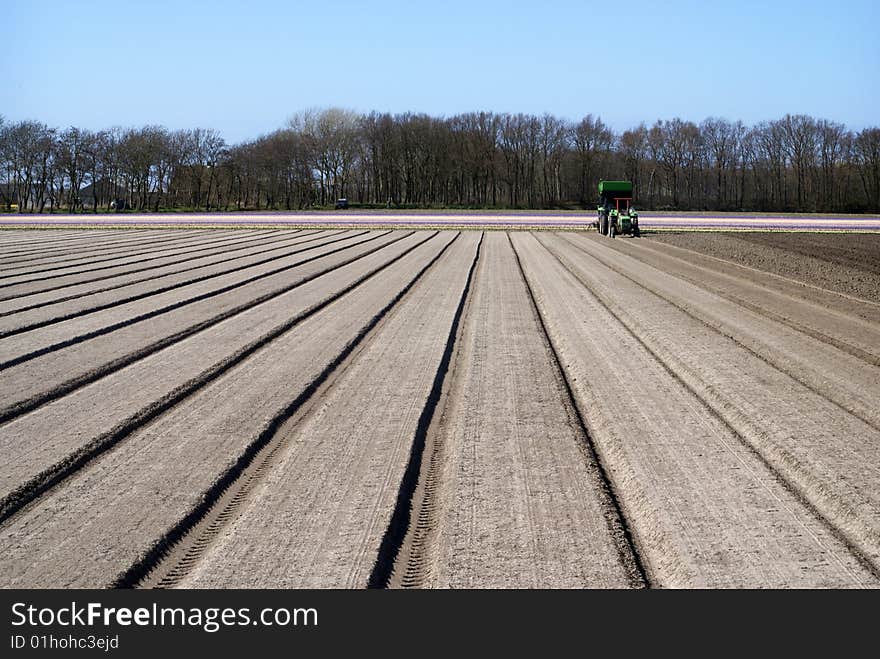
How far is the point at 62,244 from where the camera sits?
26.7m

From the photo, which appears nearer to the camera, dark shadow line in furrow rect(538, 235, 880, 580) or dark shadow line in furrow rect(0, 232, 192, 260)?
dark shadow line in furrow rect(538, 235, 880, 580)

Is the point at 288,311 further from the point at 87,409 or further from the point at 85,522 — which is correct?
the point at 85,522

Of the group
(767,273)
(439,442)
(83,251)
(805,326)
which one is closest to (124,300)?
(439,442)

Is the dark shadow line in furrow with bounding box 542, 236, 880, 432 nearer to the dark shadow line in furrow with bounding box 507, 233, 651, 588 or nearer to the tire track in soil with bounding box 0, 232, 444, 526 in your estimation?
the dark shadow line in furrow with bounding box 507, 233, 651, 588

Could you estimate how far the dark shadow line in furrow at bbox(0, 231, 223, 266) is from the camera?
20.0m

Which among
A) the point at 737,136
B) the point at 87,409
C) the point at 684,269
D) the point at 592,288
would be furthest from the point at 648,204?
the point at 87,409

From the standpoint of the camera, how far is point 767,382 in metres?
7.26

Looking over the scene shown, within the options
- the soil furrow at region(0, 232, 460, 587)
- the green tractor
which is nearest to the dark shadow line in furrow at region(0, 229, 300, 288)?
the soil furrow at region(0, 232, 460, 587)

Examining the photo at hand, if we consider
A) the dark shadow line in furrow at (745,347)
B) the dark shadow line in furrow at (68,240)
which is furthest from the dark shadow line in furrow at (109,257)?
the dark shadow line in furrow at (745,347)

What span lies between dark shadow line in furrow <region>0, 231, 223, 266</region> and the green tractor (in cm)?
1464

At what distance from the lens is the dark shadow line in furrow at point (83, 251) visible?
20034 mm

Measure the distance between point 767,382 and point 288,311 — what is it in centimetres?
641

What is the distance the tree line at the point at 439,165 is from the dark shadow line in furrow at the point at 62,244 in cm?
4276

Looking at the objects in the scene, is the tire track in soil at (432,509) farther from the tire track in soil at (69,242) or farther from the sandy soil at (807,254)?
the tire track in soil at (69,242)
